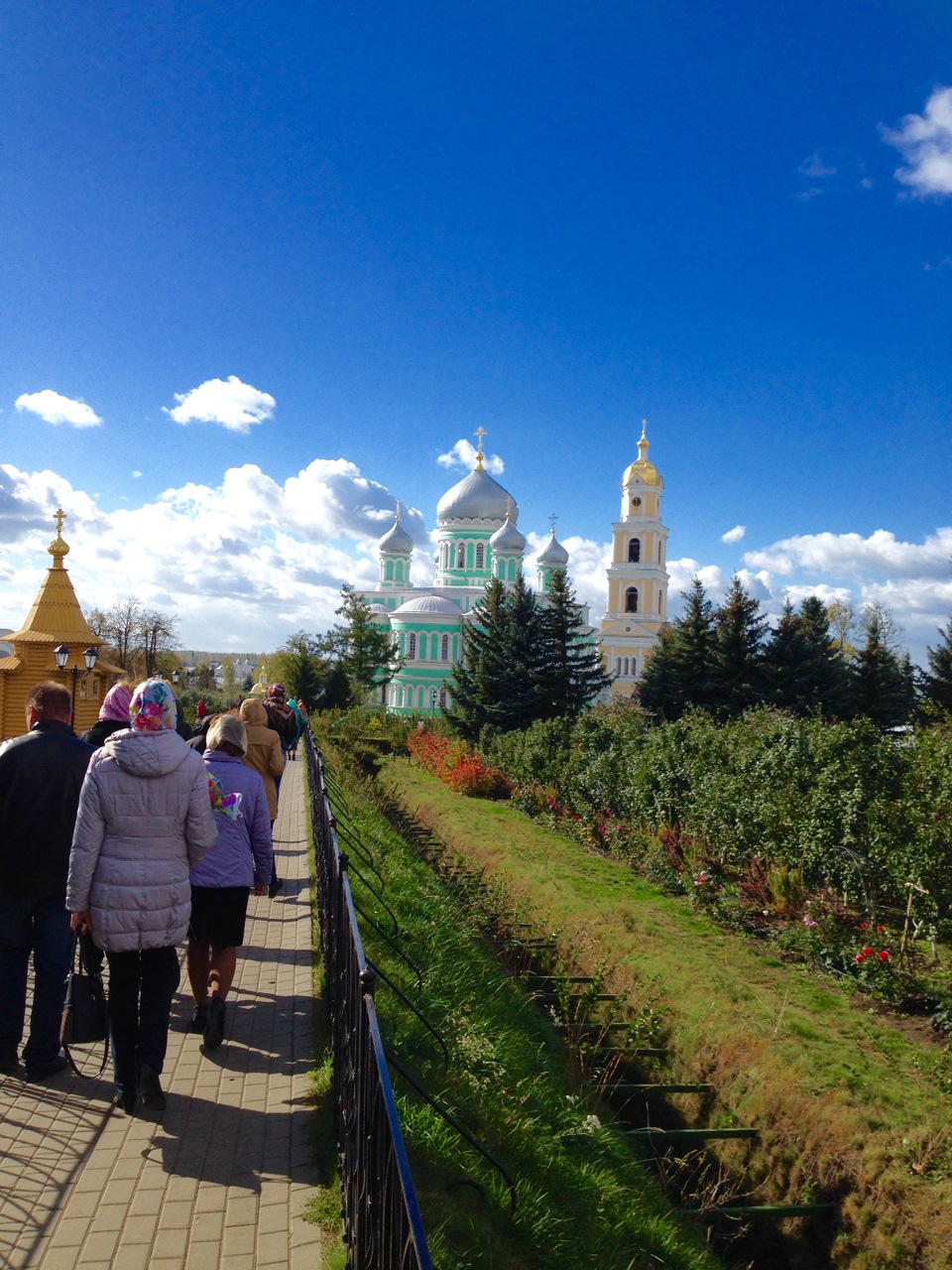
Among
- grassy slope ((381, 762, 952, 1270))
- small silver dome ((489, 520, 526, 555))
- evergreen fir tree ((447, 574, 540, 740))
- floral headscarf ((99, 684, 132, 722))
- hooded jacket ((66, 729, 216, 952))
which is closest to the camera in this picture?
hooded jacket ((66, 729, 216, 952))

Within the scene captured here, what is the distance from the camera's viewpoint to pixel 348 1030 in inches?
132

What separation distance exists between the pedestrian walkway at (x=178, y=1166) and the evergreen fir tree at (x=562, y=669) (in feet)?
75.1

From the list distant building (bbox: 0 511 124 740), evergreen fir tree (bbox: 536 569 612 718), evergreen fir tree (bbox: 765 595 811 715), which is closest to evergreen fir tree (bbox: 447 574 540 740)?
evergreen fir tree (bbox: 536 569 612 718)

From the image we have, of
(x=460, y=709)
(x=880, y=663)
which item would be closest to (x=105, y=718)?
(x=460, y=709)

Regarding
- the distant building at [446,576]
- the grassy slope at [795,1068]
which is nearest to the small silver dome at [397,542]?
the distant building at [446,576]

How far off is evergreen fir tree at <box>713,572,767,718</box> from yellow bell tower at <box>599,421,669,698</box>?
→ 1939cm

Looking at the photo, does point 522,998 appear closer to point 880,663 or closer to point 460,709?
point 460,709

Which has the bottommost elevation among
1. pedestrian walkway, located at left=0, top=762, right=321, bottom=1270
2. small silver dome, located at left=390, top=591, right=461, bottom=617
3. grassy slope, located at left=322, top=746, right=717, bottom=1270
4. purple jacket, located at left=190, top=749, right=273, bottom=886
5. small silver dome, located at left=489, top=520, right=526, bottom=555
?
grassy slope, located at left=322, top=746, right=717, bottom=1270

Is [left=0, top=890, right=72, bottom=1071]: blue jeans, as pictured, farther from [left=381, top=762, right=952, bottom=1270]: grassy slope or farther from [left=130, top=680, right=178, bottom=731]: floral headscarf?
[left=381, top=762, right=952, bottom=1270]: grassy slope

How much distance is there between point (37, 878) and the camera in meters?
4.10

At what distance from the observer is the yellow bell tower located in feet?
159

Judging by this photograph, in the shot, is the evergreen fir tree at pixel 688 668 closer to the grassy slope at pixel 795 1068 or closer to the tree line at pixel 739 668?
the tree line at pixel 739 668

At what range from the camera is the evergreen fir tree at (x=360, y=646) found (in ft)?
139

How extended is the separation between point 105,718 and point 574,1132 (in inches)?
131
